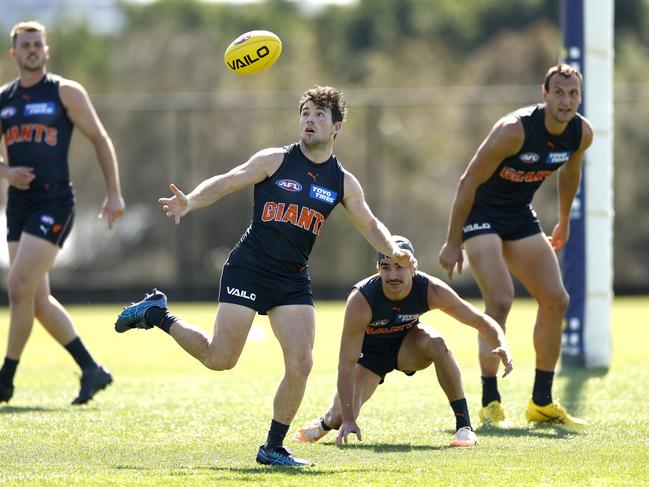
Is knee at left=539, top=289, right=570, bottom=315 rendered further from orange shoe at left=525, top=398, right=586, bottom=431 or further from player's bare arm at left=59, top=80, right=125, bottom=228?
player's bare arm at left=59, top=80, right=125, bottom=228

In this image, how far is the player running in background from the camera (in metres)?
7.29

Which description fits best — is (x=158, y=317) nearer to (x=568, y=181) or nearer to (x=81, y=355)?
(x=81, y=355)

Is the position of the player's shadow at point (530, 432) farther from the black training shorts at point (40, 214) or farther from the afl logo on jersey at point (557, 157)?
the black training shorts at point (40, 214)

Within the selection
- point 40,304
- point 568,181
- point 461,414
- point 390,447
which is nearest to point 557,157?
point 568,181

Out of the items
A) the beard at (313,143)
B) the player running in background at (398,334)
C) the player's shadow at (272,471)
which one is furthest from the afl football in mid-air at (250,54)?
the player's shadow at (272,471)

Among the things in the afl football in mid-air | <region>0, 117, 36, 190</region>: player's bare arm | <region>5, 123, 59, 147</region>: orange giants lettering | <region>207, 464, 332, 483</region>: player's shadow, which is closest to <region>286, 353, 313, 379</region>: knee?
<region>207, 464, 332, 483</region>: player's shadow

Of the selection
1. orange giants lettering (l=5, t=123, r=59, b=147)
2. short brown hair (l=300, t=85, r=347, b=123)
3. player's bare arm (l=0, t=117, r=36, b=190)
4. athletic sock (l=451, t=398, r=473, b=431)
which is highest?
orange giants lettering (l=5, t=123, r=59, b=147)

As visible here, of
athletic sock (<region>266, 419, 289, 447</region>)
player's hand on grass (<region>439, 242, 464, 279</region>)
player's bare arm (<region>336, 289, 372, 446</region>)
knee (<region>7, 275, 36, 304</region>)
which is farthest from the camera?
knee (<region>7, 275, 36, 304</region>)

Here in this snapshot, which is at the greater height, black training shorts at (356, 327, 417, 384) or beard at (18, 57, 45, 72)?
beard at (18, 57, 45, 72)

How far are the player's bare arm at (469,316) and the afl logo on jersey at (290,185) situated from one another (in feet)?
3.95

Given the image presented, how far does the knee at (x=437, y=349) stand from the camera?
7.65 metres

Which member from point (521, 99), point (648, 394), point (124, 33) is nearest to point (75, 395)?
point (648, 394)

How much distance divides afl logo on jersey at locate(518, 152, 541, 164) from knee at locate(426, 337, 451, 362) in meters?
1.42

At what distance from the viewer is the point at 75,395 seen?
32.0 ft
